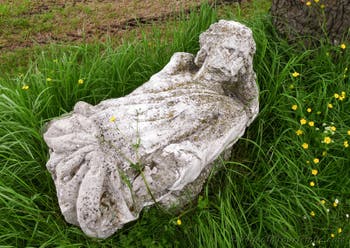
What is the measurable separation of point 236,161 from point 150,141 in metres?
0.81

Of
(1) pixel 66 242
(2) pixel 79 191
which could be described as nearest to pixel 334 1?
(2) pixel 79 191

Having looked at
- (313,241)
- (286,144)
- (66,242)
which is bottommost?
(313,241)

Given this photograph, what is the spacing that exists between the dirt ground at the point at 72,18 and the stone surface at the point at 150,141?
5.63ft

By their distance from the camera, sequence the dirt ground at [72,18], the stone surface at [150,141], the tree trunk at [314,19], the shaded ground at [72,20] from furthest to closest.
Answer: the dirt ground at [72,18]
the shaded ground at [72,20]
the tree trunk at [314,19]
the stone surface at [150,141]

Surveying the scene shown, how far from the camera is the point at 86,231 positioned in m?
2.02

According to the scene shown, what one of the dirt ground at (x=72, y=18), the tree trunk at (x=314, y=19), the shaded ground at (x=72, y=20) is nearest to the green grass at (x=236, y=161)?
the tree trunk at (x=314, y=19)

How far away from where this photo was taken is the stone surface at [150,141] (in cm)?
201

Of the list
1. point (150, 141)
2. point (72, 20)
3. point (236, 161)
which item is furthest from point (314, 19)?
point (72, 20)

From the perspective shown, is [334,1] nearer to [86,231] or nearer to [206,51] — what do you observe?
[206,51]

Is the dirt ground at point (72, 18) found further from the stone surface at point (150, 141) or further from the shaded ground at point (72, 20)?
the stone surface at point (150, 141)

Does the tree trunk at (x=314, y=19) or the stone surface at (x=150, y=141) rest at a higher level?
the tree trunk at (x=314, y=19)

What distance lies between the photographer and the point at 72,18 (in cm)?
434

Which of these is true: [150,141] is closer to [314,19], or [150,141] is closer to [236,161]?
[236,161]

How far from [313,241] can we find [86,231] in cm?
134
